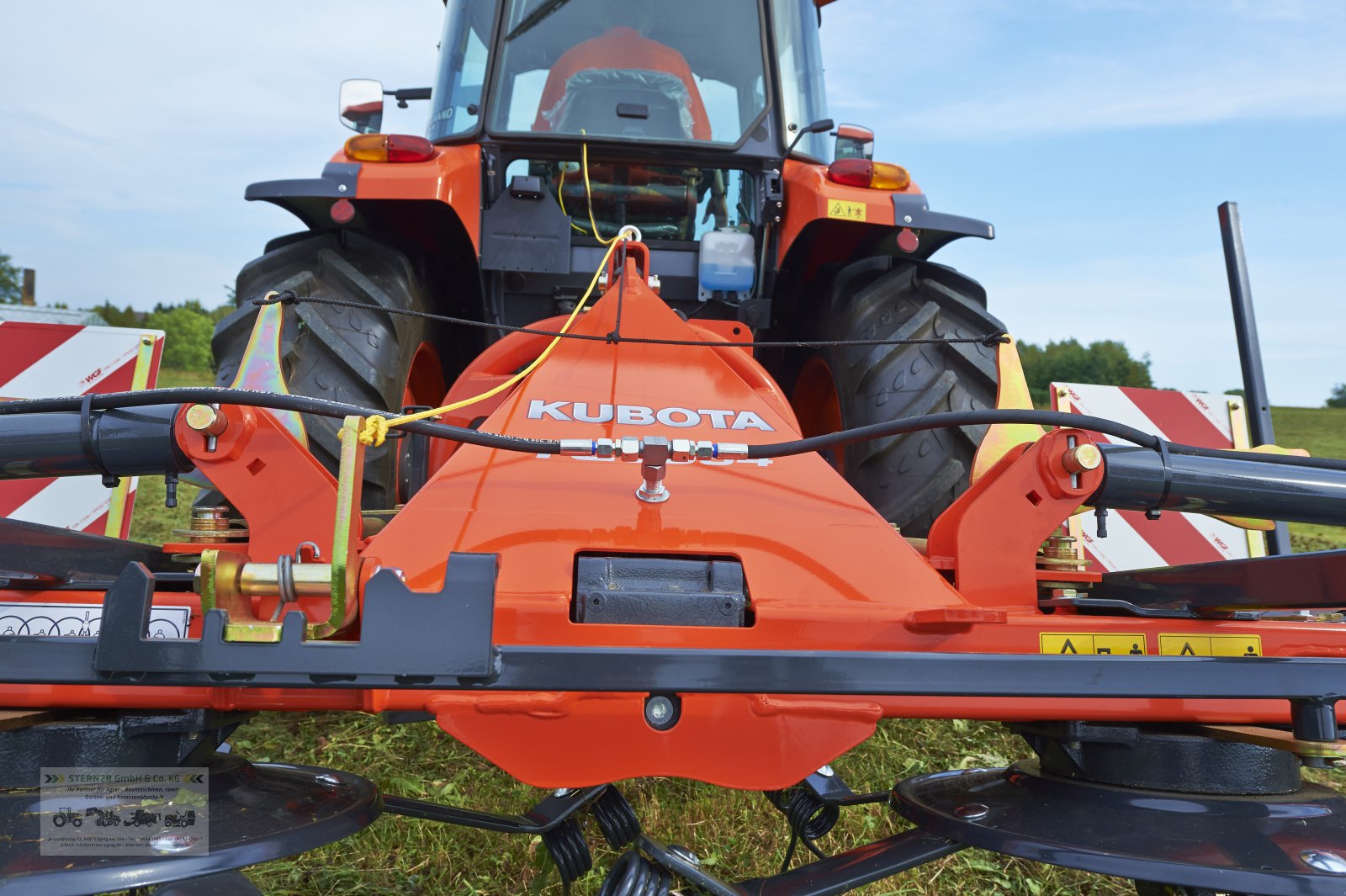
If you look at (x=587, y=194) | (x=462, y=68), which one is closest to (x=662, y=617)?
(x=587, y=194)

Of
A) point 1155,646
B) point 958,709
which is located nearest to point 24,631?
point 958,709

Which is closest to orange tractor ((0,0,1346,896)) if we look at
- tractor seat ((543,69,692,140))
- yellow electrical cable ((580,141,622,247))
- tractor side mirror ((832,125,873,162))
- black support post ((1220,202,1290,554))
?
black support post ((1220,202,1290,554))

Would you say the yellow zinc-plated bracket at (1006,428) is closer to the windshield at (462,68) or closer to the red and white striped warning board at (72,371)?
the windshield at (462,68)

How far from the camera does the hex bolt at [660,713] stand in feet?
4.43

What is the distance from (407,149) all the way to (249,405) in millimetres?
1635

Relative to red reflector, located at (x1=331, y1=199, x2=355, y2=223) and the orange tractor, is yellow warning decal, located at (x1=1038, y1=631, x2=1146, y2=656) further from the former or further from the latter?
red reflector, located at (x1=331, y1=199, x2=355, y2=223)

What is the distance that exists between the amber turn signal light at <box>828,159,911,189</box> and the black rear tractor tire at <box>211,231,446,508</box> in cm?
132

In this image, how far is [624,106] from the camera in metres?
3.20

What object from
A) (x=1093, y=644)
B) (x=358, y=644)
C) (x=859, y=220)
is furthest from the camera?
(x=859, y=220)

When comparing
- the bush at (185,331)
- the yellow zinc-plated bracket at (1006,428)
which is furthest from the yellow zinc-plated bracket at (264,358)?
the bush at (185,331)

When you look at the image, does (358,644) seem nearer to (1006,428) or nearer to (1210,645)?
(1210,645)

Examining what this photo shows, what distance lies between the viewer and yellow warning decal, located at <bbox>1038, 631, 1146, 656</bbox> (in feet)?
4.90

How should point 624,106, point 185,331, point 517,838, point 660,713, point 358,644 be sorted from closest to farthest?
point 358,644
point 660,713
point 517,838
point 624,106
point 185,331

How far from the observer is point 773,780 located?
4.53ft
